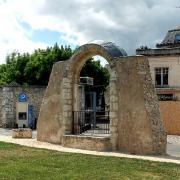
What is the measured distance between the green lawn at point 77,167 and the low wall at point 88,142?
1731 mm

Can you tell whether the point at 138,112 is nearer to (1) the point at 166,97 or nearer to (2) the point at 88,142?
(2) the point at 88,142

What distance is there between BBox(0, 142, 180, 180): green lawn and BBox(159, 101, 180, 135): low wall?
11.1 metres

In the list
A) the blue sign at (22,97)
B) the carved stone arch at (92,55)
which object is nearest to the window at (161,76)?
the blue sign at (22,97)

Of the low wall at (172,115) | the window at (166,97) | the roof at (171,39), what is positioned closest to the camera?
the low wall at (172,115)

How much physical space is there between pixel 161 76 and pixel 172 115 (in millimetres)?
11839

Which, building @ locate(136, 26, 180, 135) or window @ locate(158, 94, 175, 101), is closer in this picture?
window @ locate(158, 94, 175, 101)

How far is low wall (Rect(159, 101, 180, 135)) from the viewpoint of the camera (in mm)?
24648

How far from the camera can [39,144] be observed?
1842cm

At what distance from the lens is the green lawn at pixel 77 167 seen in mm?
11141

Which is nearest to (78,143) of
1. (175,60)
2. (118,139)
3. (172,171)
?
(118,139)

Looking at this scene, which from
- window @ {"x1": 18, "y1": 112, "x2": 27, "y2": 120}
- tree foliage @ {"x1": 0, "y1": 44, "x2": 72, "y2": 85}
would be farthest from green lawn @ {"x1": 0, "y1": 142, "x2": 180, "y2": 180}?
tree foliage @ {"x1": 0, "y1": 44, "x2": 72, "y2": 85}

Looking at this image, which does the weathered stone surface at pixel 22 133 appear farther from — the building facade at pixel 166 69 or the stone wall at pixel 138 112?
the building facade at pixel 166 69

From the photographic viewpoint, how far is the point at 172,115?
2481 centimetres

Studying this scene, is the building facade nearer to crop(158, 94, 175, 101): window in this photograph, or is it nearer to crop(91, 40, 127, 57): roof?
crop(158, 94, 175, 101): window
